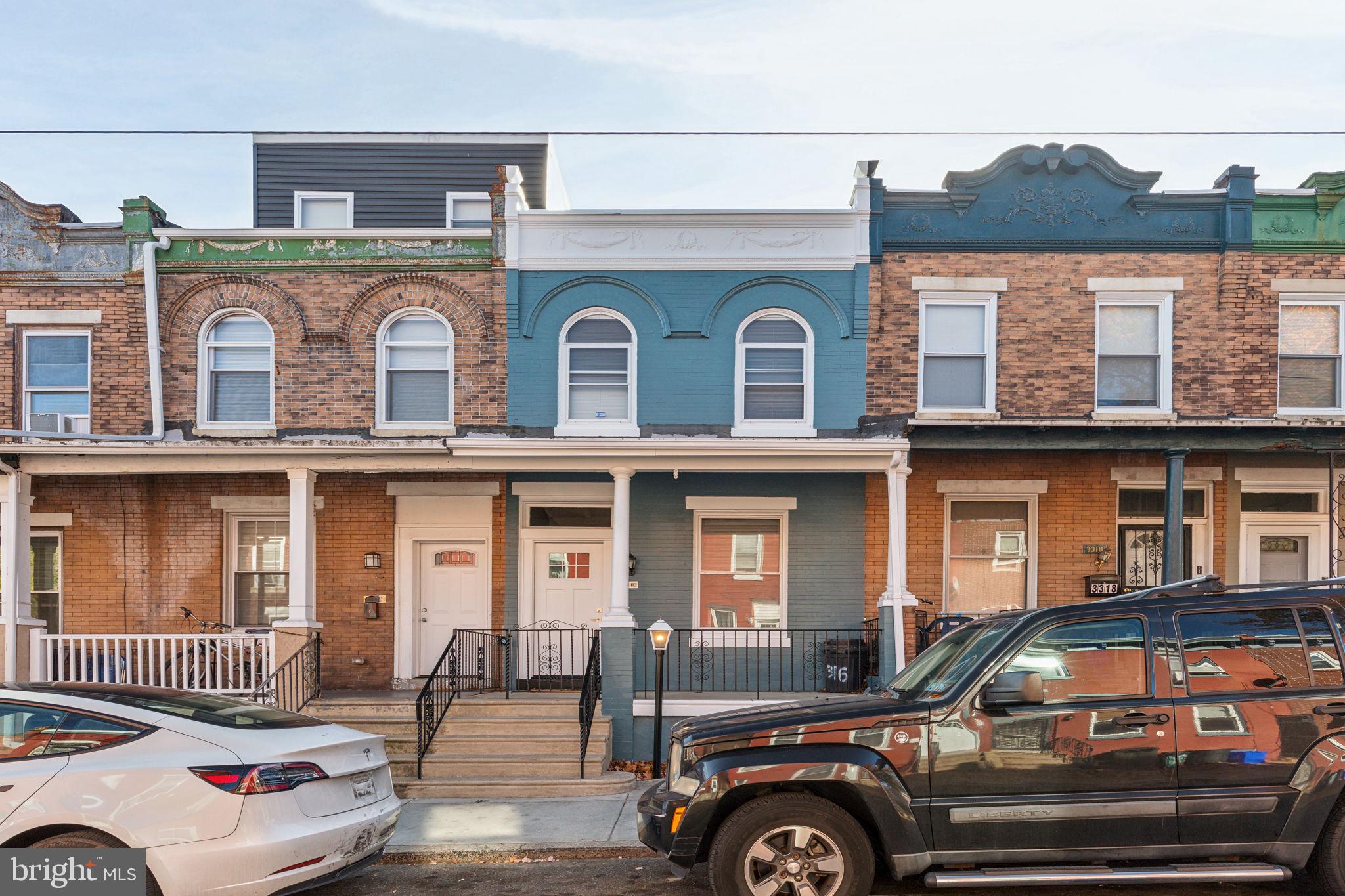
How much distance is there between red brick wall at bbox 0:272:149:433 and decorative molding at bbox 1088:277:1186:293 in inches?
464

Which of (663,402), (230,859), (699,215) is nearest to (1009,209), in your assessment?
(699,215)

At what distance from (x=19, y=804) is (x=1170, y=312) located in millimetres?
12383

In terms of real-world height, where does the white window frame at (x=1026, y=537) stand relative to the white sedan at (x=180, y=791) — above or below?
above

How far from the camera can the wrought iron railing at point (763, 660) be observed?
1159 centimetres

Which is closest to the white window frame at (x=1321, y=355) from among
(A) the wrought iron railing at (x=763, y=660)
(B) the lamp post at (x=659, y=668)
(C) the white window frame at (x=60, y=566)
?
(A) the wrought iron railing at (x=763, y=660)

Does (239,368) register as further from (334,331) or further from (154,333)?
(334,331)

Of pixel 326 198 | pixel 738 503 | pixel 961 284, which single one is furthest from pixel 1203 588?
pixel 326 198

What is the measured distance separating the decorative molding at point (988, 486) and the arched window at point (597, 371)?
153 inches

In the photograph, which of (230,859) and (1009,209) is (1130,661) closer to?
(230,859)

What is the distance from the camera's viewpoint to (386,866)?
7445mm

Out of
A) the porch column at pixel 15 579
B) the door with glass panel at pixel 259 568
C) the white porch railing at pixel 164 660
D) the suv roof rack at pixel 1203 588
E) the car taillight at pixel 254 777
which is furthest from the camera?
the door with glass panel at pixel 259 568

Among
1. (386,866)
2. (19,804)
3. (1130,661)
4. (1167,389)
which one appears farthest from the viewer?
(1167,389)

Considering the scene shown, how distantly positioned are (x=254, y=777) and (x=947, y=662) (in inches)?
160

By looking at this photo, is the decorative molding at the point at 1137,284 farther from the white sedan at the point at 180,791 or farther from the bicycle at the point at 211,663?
the bicycle at the point at 211,663
